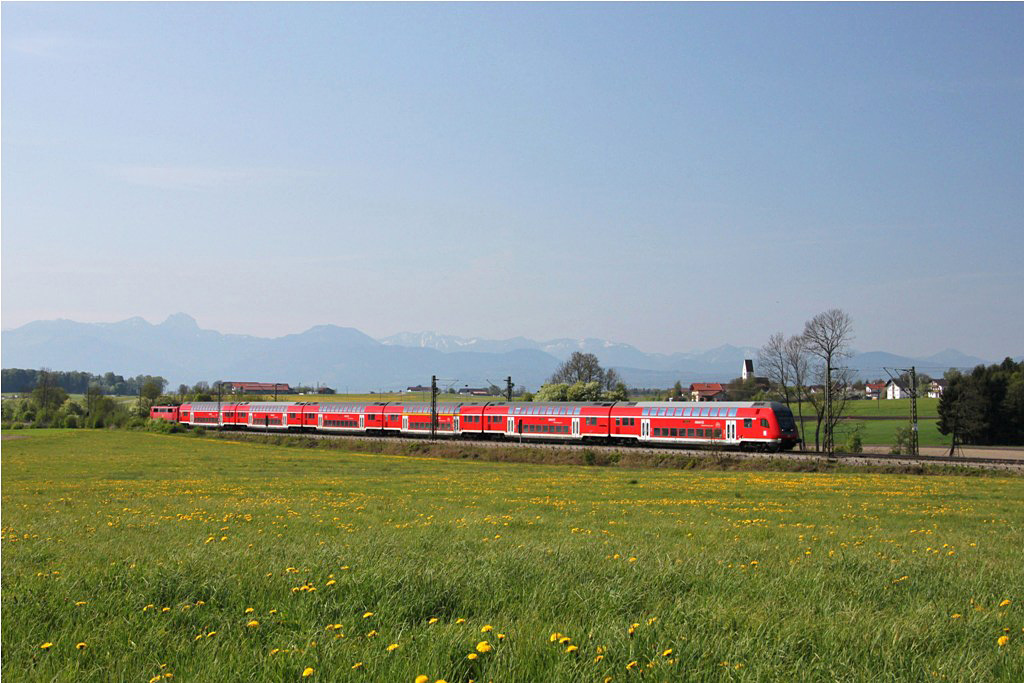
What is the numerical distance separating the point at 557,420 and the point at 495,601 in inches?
2841

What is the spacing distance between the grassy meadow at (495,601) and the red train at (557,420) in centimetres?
5236

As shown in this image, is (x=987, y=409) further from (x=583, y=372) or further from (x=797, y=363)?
(x=583, y=372)

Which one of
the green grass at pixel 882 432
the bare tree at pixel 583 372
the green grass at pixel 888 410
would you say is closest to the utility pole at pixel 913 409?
the green grass at pixel 882 432

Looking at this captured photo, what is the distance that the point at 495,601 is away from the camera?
7871 mm

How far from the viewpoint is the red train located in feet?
221

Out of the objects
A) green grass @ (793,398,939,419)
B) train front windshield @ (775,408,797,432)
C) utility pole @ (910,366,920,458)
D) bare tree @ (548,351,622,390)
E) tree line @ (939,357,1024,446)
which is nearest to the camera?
utility pole @ (910,366,920,458)

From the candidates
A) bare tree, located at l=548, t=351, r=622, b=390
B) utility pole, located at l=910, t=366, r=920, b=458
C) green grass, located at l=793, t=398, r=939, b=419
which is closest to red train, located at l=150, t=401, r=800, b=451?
utility pole, located at l=910, t=366, r=920, b=458

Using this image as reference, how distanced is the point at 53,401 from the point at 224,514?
5870 inches

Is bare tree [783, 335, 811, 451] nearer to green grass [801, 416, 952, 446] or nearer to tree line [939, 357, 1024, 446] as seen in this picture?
green grass [801, 416, 952, 446]

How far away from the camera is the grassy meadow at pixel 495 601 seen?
19.7ft

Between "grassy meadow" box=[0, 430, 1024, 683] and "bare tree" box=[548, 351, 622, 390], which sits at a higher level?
"bare tree" box=[548, 351, 622, 390]

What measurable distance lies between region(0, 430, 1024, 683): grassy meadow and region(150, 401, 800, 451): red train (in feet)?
172

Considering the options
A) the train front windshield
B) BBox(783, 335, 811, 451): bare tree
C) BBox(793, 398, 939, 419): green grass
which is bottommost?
BBox(793, 398, 939, 419): green grass

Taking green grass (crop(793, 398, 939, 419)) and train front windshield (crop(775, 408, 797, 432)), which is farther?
green grass (crop(793, 398, 939, 419))
